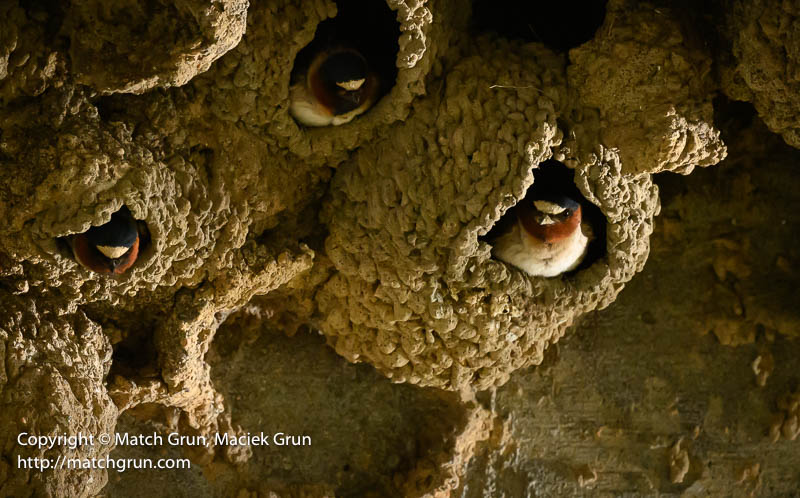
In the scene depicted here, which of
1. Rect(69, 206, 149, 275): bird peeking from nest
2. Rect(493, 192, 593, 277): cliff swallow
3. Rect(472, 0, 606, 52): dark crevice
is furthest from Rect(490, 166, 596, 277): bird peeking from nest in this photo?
Rect(69, 206, 149, 275): bird peeking from nest

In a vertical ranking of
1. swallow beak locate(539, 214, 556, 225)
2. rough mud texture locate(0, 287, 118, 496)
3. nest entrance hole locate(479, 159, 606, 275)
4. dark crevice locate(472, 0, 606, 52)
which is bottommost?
rough mud texture locate(0, 287, 118, 496)

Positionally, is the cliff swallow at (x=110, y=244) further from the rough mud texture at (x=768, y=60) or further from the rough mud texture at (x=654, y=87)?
the rough mud texture at (x=768, y=60)

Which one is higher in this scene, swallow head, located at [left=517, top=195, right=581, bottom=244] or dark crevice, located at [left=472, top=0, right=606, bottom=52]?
dark crevice, located at [left=472, top=0, right=606, bottom=52]

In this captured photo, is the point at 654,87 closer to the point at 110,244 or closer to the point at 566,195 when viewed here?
the point at 566,195

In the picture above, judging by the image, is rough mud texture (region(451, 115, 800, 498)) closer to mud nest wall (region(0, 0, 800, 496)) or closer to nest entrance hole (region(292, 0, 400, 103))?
mud nest wall (region(0, 0, 800, 496))

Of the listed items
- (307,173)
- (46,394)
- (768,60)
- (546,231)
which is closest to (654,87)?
(768,60)

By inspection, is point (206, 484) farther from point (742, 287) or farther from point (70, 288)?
point (742, 287)

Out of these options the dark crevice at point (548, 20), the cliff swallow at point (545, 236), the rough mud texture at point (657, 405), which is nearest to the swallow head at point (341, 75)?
the dark crevice at point (548, 20)
